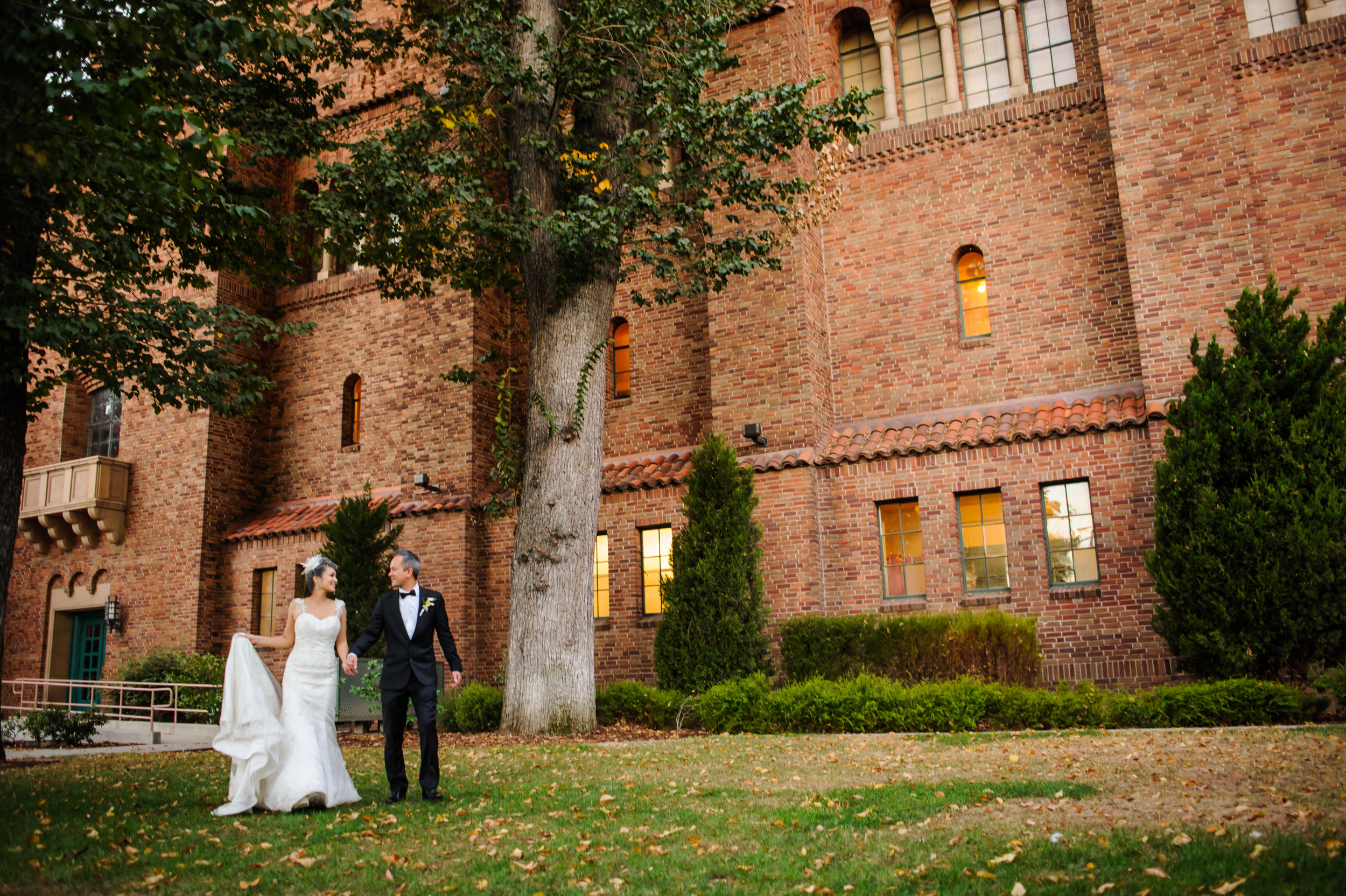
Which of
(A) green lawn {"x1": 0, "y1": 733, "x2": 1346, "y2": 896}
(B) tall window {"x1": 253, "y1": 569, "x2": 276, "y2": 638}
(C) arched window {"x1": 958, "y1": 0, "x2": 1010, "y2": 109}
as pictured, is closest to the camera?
(A) green lawn {"x1": 0, "y1": 733, "x2": 1346, "y2": 896}

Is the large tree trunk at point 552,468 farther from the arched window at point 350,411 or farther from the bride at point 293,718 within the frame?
the arched window at point 350,411

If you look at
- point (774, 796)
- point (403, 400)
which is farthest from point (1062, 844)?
point (403, 400)

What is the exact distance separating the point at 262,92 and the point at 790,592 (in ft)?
34.0

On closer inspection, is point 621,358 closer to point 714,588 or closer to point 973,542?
point 714,588

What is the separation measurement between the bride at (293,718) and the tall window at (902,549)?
9858 mm

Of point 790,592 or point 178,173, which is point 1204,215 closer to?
point 790,592

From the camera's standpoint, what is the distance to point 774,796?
22.1ft

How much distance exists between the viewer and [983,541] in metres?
14.6

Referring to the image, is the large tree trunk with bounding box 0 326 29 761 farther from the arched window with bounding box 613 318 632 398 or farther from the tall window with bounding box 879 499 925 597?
the tall window with bounding box 879 499 925 597

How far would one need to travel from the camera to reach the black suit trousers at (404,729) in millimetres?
6844

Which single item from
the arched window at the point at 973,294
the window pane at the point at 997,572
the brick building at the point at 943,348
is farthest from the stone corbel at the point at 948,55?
the window pane at the point at 997,572

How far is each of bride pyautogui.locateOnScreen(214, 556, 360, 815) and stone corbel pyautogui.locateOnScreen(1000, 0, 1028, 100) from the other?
46.0 ft

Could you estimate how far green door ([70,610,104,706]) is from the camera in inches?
877

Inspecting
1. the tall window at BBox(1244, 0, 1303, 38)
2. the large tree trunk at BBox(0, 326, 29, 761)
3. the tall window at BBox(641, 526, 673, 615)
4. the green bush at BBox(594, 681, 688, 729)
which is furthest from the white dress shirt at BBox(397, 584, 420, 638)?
the tall window at BBox(1244, 0, 1303, 38)
